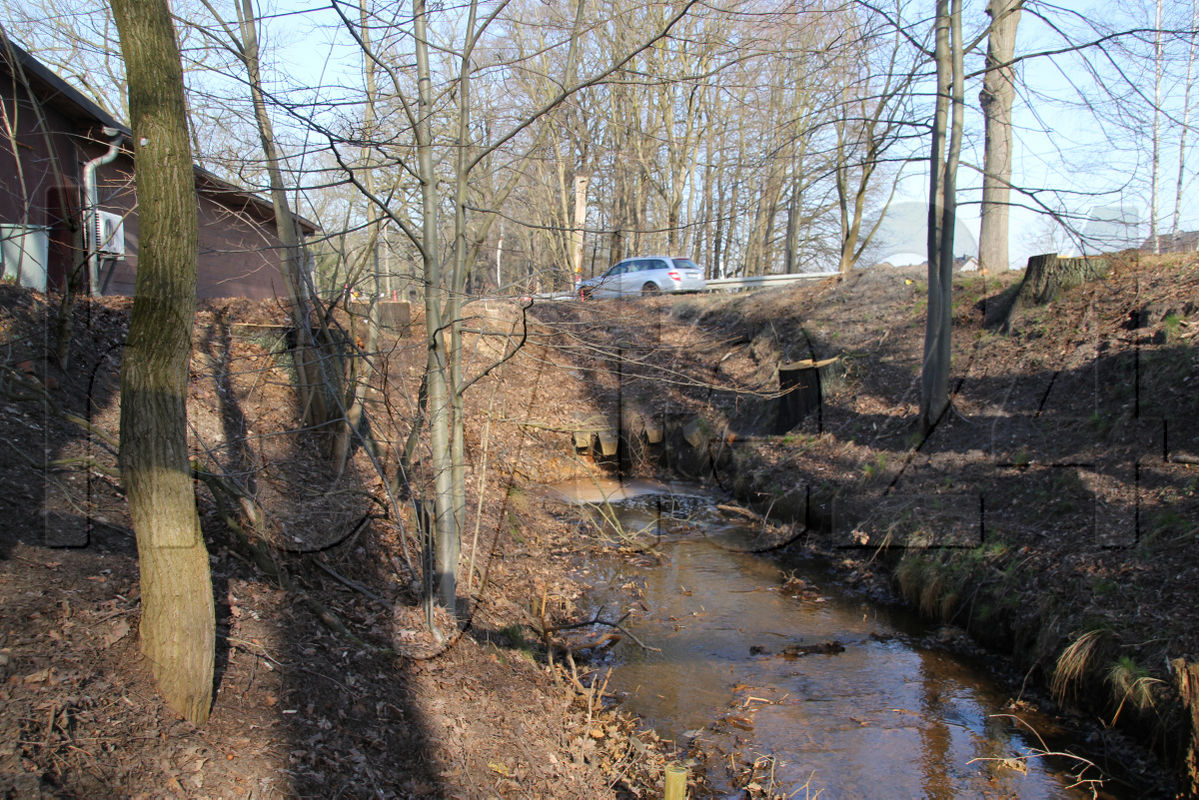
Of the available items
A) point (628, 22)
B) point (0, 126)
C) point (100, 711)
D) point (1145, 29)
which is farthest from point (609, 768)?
point (0, 126)

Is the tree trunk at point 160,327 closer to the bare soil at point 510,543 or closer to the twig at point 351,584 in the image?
the bare soil at point 510,543

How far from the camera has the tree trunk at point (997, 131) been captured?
34.3 ft

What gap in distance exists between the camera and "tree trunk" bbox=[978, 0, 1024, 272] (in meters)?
10.5

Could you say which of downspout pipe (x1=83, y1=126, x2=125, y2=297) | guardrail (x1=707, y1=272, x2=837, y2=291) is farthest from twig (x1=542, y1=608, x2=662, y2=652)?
guardrail (x1=707, y1=272, x2=837, y2=291)

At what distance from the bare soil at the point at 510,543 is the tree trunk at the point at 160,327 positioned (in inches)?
28.6

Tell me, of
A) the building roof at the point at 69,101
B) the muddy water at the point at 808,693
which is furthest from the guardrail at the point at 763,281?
the building roof at the point at 69,101

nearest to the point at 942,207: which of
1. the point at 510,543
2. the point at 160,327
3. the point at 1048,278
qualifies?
the point at 1048,278

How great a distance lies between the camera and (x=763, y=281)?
2108 cm

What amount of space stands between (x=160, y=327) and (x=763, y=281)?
19.0 m

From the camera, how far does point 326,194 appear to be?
8258 millimetres

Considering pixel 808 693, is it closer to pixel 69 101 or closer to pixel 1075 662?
pixel 1075 662

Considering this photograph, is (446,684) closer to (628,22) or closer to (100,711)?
(100,711)

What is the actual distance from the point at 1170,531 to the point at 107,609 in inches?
315

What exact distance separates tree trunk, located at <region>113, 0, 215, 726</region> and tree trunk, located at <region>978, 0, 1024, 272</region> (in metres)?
8.96
